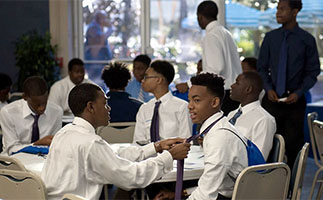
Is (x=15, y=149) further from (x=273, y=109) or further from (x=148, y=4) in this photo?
(x=148, y=4)

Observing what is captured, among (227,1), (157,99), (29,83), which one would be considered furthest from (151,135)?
(227,1)

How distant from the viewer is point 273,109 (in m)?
5.25

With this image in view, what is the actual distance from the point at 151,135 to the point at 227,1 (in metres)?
4.19

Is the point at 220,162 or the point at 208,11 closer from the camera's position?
the point at 220,162

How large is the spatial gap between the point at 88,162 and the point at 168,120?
5.85ft

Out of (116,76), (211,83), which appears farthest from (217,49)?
(211,83)

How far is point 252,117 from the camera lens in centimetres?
406

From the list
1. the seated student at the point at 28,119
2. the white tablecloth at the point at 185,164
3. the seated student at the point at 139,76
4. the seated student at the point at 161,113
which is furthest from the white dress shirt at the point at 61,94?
the white tablecloth at the point at 185,164

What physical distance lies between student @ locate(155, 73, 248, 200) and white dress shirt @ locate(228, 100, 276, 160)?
0.73 meters

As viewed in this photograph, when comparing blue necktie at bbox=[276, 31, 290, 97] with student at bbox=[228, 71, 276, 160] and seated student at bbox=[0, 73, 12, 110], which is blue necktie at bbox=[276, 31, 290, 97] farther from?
seated student at bbox=[0, 73, 12, 110]

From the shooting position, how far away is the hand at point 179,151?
3.00m

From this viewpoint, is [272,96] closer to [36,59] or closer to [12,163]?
[12,163]

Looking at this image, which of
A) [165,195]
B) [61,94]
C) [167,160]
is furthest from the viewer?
[61,94]

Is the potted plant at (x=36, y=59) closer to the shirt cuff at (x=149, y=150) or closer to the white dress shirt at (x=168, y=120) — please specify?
the white dress shirt at (x=168, y=120)
